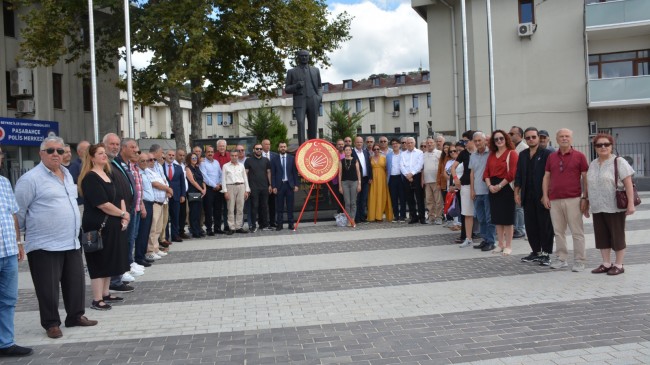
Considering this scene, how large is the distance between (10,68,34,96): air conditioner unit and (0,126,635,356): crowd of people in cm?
2038

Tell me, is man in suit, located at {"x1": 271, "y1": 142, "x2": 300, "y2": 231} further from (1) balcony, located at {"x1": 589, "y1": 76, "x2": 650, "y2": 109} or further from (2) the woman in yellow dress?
(1) balcony, located at {"x1": 589, "y1": 76, "x2": 650, "y2": 109}

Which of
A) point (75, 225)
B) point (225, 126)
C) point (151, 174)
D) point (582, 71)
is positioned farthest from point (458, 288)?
point (225, 126)

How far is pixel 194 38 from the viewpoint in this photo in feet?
88.1

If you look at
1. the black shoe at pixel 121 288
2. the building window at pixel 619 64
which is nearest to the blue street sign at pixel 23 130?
the black shoe at pixel 121 288

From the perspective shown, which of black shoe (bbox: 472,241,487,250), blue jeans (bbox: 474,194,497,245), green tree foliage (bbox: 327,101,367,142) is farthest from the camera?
green tree foliage (bbox: 327,101,367,142)

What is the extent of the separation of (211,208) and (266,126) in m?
56.1

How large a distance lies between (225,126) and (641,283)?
89.4 metres

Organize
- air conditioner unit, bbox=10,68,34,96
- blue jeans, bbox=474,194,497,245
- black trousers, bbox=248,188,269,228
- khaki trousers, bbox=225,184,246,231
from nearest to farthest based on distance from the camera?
1. blue jeans, bbox=474,194,497,245
2. khaki trousers, bbox=225,184,246,231
3. black trousers, bbox=248,188,269,228
4. air conditioner unit, bbox=10,68,34,96

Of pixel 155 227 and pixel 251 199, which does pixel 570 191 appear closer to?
pixel 155 227

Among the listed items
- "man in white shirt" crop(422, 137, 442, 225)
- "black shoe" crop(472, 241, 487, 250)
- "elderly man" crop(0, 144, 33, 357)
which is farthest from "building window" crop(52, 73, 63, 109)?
"elderly man" crop(0, 144, 33, 357)

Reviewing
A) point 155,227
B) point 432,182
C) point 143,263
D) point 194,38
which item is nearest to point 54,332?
point 143,263

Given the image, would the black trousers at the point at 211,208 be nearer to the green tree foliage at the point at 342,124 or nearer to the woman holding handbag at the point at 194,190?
the woman holding handbag at the point at 194,190

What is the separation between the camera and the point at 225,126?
9456 centimetres

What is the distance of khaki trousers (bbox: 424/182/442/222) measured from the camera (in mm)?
15117
